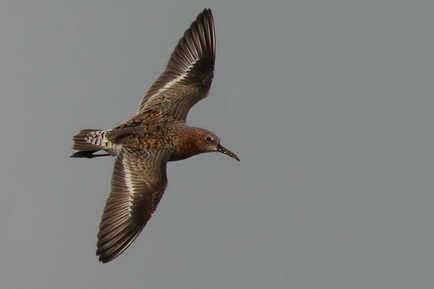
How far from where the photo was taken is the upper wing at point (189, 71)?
2452 cm

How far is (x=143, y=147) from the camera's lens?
22281mm

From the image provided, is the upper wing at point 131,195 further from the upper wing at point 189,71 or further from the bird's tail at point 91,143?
the upper wing at point 189,71

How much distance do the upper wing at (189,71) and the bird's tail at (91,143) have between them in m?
1.80

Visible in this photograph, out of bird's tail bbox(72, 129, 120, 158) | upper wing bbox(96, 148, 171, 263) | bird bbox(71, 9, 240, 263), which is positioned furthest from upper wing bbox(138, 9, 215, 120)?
upper wing bbox(96, 148, 171, 263)

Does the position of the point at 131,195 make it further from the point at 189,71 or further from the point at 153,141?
the point at 189,71

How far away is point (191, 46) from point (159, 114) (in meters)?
2.68

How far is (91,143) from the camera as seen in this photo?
22.9 m

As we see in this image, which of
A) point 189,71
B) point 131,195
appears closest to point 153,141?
point 131,195

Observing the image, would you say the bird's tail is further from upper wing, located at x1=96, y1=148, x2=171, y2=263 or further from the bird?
upper wing, located at x1=96, y1=148, x2=171, y2=263

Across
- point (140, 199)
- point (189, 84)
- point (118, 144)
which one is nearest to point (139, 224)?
point (140, 199)

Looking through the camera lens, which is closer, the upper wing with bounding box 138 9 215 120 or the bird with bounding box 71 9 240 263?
the bird with bounding box 71 9 240 263

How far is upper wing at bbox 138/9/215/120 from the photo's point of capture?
24516mm

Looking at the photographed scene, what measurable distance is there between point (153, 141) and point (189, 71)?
11.7 feet

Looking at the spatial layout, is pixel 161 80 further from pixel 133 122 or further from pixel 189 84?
pixel 133 122
